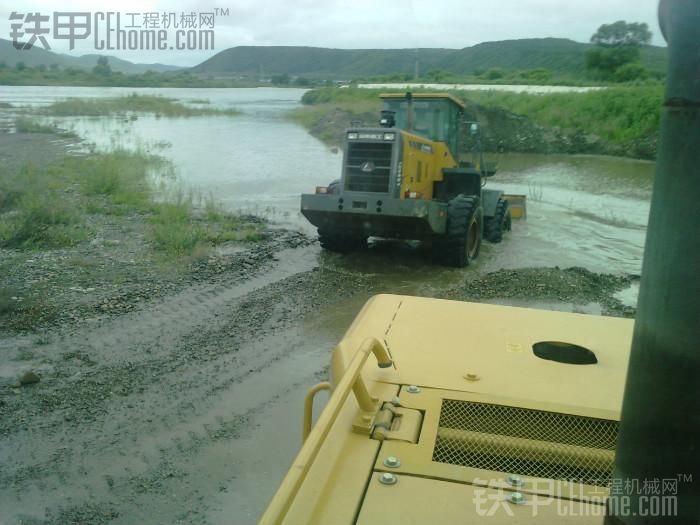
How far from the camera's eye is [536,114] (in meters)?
37.6

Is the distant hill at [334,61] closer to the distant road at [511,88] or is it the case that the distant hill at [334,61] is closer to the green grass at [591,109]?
the green grass at [591,109]

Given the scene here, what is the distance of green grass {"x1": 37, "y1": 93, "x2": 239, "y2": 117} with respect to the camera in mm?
42688

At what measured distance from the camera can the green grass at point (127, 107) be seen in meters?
42.7

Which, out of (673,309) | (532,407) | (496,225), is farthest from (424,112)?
(673,309)

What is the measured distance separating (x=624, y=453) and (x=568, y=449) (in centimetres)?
91

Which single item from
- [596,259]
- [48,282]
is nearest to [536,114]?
[596,259]

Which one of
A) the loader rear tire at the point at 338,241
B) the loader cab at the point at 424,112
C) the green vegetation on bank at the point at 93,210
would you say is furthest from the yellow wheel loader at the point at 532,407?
the loader cab at the point at 424,112

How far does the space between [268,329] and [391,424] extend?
513 centimetres

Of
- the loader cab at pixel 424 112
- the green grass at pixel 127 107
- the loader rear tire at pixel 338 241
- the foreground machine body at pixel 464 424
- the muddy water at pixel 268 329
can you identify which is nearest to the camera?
the foreground machine body at pixel 464 424

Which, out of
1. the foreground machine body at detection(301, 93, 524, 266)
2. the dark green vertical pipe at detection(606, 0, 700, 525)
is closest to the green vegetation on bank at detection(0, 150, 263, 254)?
the foreground machine body at detection(301, 93, 524, 266)

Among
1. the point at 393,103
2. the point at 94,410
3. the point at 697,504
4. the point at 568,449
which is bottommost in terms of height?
the point at 94,410

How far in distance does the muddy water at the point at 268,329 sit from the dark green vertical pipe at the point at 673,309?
3.08 metres

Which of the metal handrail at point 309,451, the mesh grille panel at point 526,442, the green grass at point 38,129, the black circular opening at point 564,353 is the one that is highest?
the metal handrail at point 309,451

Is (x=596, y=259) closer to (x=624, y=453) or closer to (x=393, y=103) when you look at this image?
(x=393, y=103)
